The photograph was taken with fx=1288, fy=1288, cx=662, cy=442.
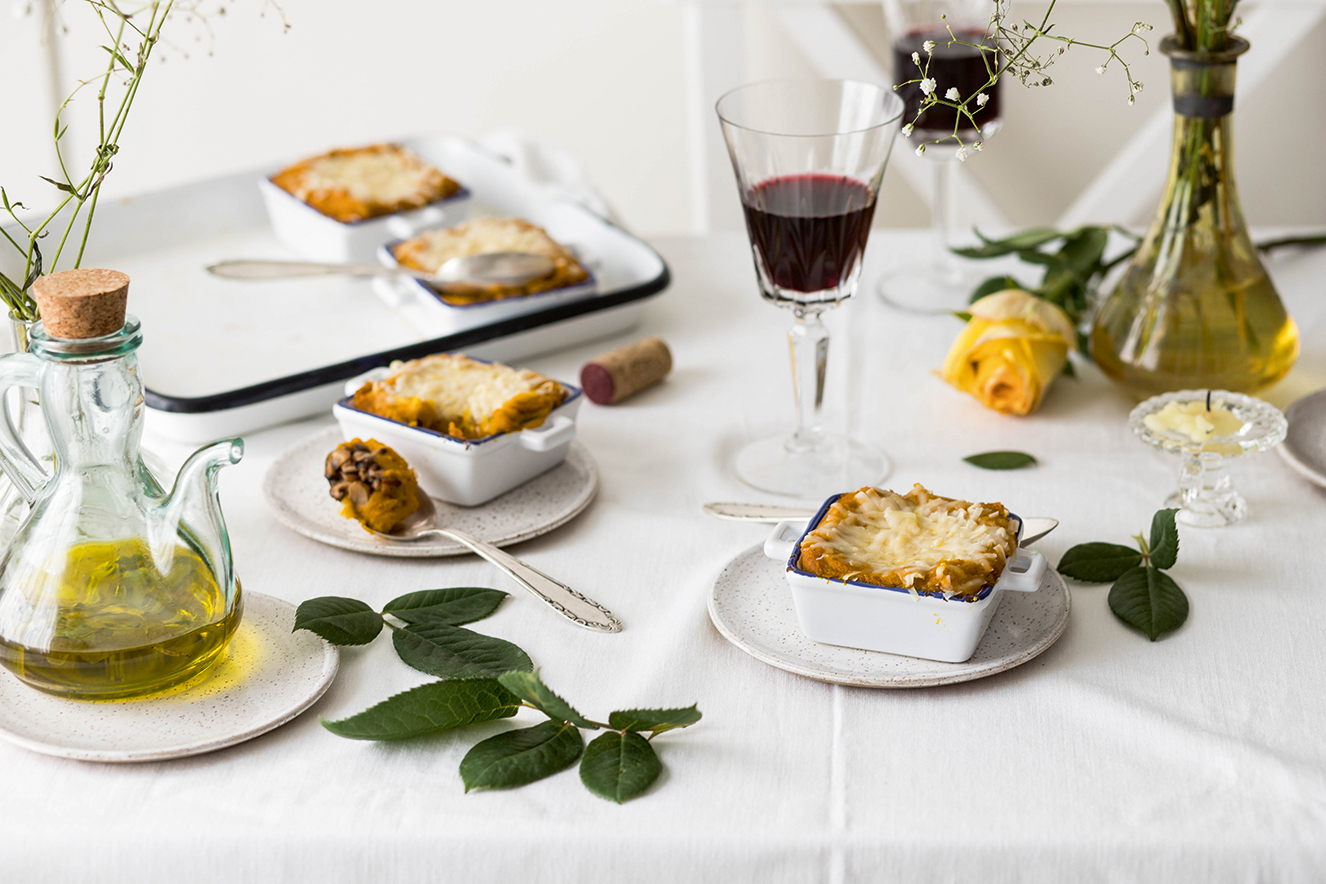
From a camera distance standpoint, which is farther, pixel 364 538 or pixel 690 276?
pixel 690 276

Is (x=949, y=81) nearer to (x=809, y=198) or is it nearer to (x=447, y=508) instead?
(x=809, y=198)

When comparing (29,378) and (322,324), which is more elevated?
(29,378)

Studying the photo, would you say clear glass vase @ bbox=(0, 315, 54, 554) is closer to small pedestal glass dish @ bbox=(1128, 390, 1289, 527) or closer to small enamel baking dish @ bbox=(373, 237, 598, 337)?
small enamel baking dish @ bbox=(373, 237, 598, 337)

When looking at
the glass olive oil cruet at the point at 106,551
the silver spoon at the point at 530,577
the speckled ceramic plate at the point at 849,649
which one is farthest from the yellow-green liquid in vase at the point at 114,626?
the speckled ceramic plate at the point at 849,649

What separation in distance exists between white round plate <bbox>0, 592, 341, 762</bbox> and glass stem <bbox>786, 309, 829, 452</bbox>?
18.9 inches

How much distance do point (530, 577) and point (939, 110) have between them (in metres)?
0.82

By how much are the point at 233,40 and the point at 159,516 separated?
254cm

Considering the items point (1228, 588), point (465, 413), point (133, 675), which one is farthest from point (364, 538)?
point (1228, 588)

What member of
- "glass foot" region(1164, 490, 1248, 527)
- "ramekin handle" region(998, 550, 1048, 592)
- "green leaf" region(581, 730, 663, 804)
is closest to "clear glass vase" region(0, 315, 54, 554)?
"green leaf" region(581, 730, 663, 804)

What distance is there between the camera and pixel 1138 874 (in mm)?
668

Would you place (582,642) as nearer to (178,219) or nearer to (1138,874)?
(1138,874)

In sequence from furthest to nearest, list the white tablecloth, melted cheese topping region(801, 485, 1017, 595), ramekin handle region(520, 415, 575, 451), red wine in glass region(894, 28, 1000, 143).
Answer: red wine in glass region(894, 28, 1000, 143)
ramekin handle region(520, 415, 575, 451)
melted cheese topping region(801, 485, 1017, 595)
the white tablecloth

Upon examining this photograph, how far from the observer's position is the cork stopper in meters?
0.70

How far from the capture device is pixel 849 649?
82 cm
